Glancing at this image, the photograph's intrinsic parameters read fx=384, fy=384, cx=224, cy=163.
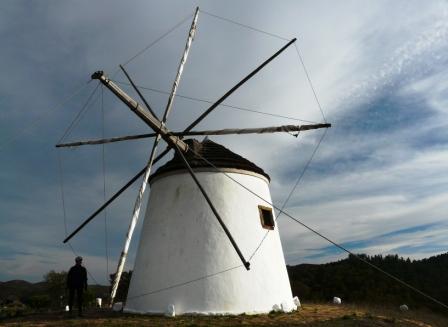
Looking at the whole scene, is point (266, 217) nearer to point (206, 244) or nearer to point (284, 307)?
point (206, 244)

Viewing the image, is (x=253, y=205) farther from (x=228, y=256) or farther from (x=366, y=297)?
(x=366, y=297)

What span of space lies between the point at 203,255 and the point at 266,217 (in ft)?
8.70

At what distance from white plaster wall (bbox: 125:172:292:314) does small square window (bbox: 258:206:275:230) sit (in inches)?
6.8

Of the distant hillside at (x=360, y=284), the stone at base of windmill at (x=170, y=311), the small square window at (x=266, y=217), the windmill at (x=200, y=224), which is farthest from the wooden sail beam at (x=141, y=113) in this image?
the distant hillside at (x=360, y=284)

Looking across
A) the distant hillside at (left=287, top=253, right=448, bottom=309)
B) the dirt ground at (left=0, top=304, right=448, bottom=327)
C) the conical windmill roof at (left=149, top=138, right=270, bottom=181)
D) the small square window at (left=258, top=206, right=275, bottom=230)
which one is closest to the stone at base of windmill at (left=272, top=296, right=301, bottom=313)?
the dirt ground at (left=0, top=304, right=448, bottom=327)

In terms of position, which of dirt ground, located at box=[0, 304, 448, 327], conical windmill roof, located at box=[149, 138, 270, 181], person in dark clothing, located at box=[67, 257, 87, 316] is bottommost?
dirt ground, located at box=[0, 304, 448, 327]

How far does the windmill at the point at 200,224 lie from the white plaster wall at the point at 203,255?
3 cm

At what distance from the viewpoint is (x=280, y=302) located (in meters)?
11.0

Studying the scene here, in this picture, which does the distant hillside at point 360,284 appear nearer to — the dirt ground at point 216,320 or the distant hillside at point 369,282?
the distant hillside at point 369,282

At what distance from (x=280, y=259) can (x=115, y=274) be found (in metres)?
5.00

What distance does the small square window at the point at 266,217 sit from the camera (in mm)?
11750

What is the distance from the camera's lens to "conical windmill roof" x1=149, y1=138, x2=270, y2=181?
11.6 meters

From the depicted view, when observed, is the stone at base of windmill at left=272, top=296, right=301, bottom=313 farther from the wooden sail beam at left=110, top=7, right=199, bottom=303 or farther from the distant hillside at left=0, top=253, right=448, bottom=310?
the distant hillside at left=0, top=253, right=448, bottom=310

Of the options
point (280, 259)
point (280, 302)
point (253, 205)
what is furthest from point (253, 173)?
point (280, 302)
